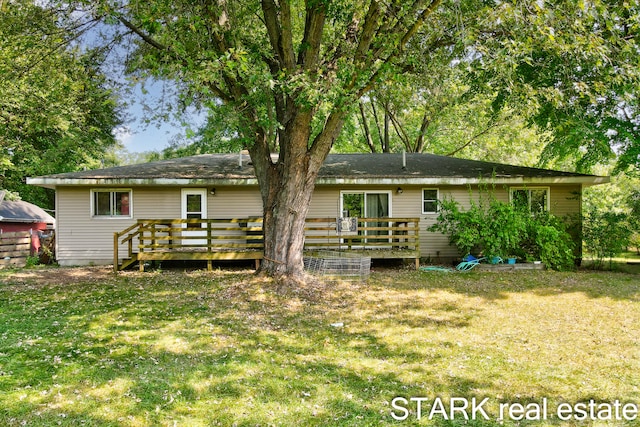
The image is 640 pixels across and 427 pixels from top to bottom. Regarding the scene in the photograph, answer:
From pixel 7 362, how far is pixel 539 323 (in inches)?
275

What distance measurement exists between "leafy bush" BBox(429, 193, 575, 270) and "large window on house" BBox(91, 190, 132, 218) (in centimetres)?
941

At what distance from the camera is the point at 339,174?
41.8 ft

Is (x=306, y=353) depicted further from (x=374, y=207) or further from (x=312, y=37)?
(x=374, y=207)

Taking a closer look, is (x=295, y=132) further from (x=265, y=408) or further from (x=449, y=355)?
→ (x=265, y=408)

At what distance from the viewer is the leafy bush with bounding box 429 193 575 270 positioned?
11.4 meters

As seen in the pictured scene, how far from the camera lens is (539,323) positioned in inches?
246

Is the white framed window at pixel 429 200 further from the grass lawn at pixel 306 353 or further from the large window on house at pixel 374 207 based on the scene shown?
the grass lawn at pixel 306 353

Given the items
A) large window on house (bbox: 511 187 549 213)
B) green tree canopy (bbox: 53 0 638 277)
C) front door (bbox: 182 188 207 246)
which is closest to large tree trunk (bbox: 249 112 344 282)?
green tree canopy (bbox: 53 0 638 277)

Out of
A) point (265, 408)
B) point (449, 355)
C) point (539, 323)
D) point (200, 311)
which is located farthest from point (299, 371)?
point (539, 323)

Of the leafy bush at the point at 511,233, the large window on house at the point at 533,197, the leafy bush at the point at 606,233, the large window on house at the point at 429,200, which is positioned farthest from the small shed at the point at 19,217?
the leafy bush at the point at 606,233

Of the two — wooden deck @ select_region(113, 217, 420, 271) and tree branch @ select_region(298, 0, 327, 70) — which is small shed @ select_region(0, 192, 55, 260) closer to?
wooden deck @ select_region(113, 217, 420, 271)

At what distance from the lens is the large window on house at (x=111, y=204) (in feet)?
41.8

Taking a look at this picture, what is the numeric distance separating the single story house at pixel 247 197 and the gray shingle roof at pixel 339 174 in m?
0.03

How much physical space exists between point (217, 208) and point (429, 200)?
6828 mm
